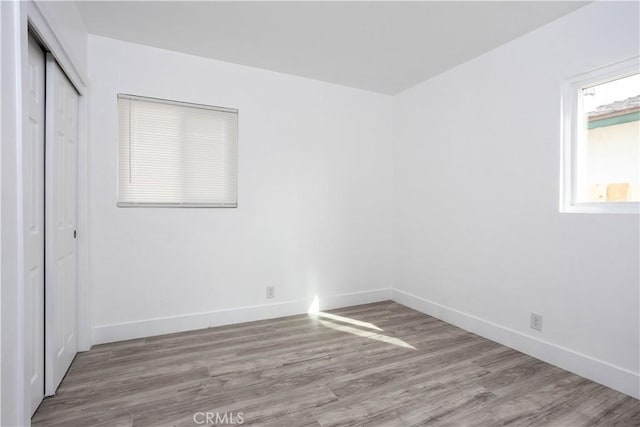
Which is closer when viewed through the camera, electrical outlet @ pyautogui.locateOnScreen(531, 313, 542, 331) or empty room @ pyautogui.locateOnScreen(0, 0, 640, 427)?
empty room @ pyautogui.locateOnScreen(0, 0, 640, 427)

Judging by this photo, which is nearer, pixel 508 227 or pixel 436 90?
pixel 508 227

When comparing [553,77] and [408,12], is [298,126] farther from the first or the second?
[553,77]

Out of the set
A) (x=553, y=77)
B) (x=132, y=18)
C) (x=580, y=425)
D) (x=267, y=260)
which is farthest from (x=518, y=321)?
(x=132, y=18)

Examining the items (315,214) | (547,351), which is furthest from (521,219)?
(315,214)

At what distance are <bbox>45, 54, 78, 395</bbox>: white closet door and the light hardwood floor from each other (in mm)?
232

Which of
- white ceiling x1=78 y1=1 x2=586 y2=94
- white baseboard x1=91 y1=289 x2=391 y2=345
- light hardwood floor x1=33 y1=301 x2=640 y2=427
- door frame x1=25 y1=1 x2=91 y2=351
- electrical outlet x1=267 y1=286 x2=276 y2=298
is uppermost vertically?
white ceiling x1=78 y1=1 x2=586 y2=94

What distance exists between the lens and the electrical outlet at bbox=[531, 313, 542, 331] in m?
2.54

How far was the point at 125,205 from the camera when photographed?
283 centimetres

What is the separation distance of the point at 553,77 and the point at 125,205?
3701 millimetres

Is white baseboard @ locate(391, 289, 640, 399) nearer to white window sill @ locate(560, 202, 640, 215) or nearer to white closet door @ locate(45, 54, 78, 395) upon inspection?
white window sill @ locate(560, 202, 640, 215)

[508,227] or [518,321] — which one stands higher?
[508,227]

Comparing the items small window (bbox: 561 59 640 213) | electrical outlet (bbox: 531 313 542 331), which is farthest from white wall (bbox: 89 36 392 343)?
small window (bbox: 561 59 640 213)

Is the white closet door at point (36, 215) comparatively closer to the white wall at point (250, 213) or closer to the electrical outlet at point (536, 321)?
the white wall at point (250, 213)

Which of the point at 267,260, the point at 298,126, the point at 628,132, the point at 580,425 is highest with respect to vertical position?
A: the point at 298,126
